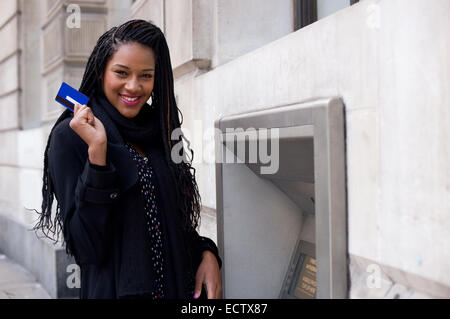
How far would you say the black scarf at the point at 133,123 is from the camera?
2037 mm

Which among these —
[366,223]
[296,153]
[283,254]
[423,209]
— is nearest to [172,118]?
[296,153]

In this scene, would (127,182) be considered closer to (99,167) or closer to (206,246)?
(99,167)

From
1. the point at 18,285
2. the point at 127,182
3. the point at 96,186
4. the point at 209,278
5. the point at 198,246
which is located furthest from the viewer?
the point at 18,285

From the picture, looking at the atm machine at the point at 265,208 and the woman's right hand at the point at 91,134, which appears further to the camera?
the atm machine at the point at 265,208

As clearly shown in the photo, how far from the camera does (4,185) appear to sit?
8984 mm

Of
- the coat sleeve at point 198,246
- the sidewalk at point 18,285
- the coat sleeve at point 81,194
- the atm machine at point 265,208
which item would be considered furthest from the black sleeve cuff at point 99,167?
the sidewalk at point 18,285

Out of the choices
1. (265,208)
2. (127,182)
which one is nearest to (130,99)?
(127,182)

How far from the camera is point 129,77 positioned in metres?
2.02

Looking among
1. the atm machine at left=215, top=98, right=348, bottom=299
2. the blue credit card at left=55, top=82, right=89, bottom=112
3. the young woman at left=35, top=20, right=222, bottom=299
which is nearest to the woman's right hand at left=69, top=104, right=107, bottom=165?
the young woman at left=35, top=20, right=222, bottom=299

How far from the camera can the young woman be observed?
1852 millimetres

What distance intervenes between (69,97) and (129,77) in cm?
22

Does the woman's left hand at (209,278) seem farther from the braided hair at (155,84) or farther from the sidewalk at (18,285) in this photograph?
the sidewalk at (18,285)

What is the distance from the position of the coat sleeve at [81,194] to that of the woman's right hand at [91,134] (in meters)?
0.03

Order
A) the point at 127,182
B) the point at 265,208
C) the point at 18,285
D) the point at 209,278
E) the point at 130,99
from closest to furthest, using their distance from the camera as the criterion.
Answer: the point at 127,182 → the point at 130,99 → the point at 209,278 → the point at 265,208 → the point at 18,285
